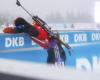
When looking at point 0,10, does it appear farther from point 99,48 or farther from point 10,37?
point 99,48

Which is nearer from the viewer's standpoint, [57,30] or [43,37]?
[43,37]

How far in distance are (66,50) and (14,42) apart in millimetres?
335

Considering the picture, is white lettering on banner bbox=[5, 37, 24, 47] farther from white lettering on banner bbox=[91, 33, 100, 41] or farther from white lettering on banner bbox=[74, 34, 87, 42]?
white lettering on banner bbox=[91, 33, 100, 41]

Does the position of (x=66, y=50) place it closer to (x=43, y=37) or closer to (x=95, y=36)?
(x=43, y=37)

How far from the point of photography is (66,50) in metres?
1.57

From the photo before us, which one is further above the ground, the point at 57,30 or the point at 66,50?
the point at 57,30

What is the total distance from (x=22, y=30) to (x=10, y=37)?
0.34 ft

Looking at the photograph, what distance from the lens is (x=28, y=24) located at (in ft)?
4.75

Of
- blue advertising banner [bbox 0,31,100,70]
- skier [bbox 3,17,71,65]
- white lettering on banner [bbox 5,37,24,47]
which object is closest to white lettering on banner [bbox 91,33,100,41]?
blue advertising banner [bbox 0,31,100,70]

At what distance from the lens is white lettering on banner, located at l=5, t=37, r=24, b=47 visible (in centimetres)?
131

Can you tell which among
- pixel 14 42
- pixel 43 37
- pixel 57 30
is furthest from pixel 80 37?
pixel 14 42

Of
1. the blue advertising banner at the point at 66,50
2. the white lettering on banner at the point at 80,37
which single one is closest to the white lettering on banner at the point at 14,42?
the blue advertising banner at the point at 66,50

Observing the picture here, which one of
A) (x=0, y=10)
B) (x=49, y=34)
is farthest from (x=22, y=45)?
(x=0, y=10)

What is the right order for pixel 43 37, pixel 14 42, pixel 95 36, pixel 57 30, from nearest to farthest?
pixel 14 42 < pixel 43 37 < pixel 57 30 < pixel 95 36
